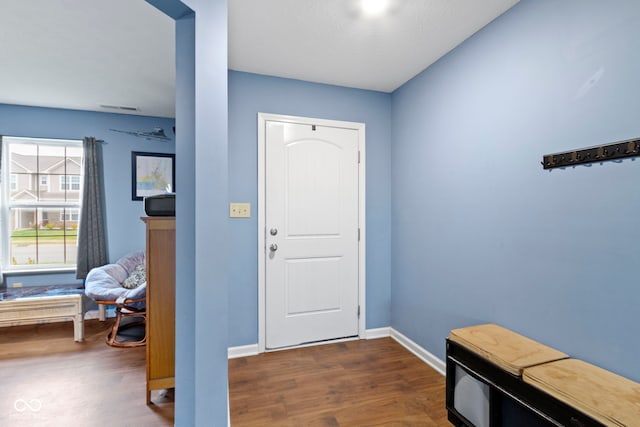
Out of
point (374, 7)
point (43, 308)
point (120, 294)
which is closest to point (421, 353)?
point (374, 7)

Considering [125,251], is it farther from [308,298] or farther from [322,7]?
[322,7]

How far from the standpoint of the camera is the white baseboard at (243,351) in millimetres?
2659

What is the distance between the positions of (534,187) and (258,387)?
7.15 feet

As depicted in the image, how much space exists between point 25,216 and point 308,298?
3.60 meters

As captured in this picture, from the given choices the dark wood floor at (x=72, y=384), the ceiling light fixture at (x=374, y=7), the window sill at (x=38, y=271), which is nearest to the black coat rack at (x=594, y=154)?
the ceiling light fixture at (x=374, y=7)

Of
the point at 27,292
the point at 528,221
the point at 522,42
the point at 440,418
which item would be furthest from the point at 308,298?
the point at 27,292

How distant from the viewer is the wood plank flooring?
6.21 feet

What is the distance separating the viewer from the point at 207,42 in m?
1.37

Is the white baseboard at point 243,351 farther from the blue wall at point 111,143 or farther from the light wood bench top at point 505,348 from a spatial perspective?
the blue wall at point 111,143

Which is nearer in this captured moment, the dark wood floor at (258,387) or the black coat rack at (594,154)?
the black coat rack at (594,154)

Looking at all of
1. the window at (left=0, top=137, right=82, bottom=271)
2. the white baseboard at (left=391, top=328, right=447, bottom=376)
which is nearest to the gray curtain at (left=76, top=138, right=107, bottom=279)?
the window at (left=0, top=137, right=82, bottom=271)

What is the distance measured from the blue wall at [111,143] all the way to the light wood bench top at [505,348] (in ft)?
12.7

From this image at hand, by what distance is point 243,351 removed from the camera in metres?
2.70

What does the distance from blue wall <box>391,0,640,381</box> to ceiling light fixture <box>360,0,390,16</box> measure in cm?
72
